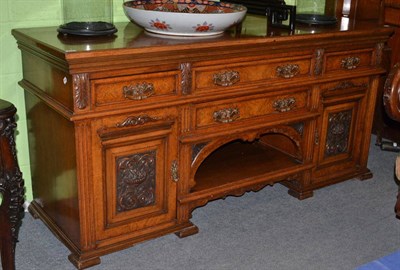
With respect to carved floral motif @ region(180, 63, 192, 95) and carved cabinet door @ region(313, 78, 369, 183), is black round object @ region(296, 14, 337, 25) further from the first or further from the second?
carved floral motif @ region(180, 63, 192, 95)

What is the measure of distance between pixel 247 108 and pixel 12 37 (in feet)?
3.19

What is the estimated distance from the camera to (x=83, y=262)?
6.60 feet

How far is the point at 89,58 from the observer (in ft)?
5.82

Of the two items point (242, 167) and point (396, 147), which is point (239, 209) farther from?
point (396, 147)

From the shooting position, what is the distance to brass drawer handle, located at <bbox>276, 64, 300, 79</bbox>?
2283 millimetres

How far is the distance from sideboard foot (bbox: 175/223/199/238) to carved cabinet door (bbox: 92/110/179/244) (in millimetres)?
69

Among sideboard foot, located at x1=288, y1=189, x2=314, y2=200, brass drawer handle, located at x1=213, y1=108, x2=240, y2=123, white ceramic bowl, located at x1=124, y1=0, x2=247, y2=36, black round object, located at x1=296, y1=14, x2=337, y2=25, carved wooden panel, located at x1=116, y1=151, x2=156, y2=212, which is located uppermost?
white ceramic bowl, located at x1=124, y1=0, x2=247, y2=36

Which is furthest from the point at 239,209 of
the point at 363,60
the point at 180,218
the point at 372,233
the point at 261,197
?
the point at 363,60

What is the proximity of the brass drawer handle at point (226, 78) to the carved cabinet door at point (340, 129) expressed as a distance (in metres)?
0.51

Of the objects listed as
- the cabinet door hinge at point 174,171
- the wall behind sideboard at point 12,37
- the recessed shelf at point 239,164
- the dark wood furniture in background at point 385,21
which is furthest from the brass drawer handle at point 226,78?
the dark wood furniture in background at point 385,21

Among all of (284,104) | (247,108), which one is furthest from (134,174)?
(284,104)

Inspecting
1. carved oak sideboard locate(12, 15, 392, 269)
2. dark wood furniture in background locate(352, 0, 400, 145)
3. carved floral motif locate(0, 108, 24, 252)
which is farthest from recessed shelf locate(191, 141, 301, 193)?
dark wood furniture in background locate(352, 0, 400, 145)

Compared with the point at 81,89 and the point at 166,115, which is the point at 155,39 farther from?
the point at 81,89

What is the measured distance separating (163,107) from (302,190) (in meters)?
0.92
